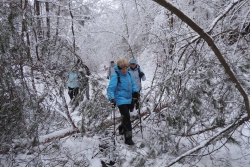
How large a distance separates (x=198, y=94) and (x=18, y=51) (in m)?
2.65

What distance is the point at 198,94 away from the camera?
3.13m

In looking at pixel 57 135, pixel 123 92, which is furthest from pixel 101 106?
pixel 57 135

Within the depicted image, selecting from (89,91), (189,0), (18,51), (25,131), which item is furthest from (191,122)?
(189,0)

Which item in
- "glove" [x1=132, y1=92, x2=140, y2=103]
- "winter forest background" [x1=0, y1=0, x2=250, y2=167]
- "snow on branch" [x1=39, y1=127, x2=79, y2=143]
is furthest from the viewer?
"glove" [x1=132, y1=92, x2=140, y2=103]

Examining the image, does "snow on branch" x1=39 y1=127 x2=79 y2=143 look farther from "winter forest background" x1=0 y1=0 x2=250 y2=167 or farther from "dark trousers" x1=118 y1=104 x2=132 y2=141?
"dark trousers" x1=118 y1=104 x2=132 y2=141

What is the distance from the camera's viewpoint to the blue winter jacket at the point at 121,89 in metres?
3.63

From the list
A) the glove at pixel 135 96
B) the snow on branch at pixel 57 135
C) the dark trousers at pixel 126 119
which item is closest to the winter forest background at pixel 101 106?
the snow on branch at pixel 57 135

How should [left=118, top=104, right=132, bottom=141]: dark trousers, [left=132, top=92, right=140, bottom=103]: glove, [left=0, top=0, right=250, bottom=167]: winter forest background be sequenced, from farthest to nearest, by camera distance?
[left=132, top=92, right=140, bottom=103]: glove, [left=118, top=104, right=132, bottom=141]: dark trousers, [left=0, top=0, right=250, bottom=167]: winter forest background

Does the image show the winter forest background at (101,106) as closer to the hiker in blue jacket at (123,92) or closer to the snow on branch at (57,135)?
the snow on branch at (57,135)

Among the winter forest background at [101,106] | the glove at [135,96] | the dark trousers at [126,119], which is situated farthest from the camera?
the glove at [135,96]

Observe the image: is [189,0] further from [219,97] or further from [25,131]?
[25,131]

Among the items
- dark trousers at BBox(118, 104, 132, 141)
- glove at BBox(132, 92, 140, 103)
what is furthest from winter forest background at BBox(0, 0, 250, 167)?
glove at BBox(132, 92, 140, 103)

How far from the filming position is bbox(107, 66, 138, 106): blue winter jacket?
363 centimetres

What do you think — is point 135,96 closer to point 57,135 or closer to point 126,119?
point 126,119
